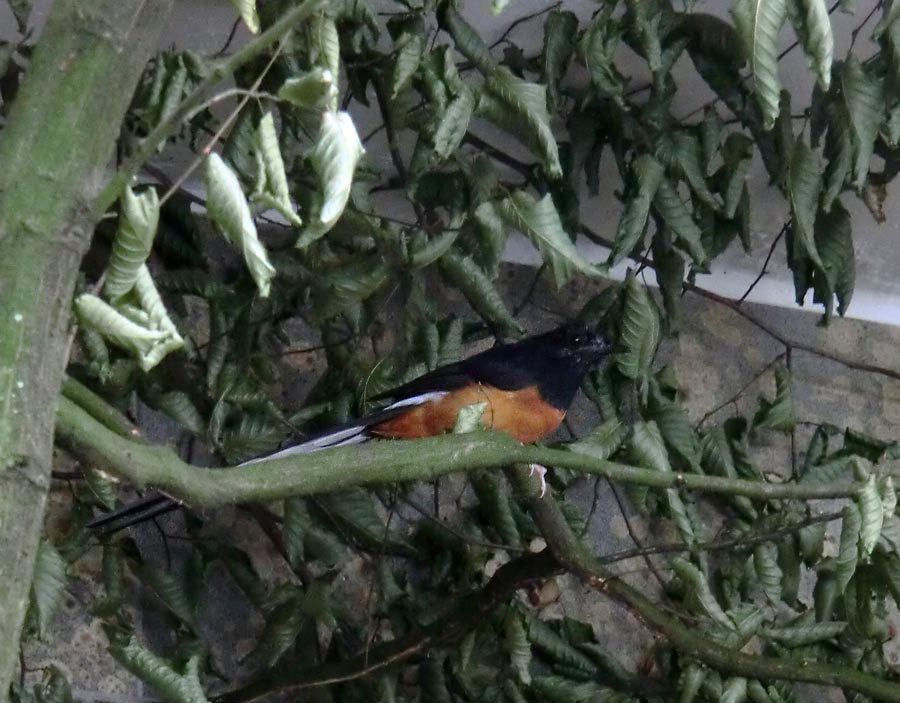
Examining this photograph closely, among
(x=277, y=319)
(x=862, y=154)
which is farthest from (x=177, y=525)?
(x=862, y=154)

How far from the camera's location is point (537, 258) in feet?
9.06

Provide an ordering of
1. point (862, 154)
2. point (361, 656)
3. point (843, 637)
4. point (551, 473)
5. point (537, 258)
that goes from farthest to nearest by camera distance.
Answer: point (537, 258)
point (551, 473)
point (843, 637)
point (361, 656)
point (862, 154)

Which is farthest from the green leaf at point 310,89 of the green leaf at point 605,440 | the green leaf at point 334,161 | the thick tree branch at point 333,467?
the green leaf at point 605,440

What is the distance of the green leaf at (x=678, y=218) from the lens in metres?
2.14

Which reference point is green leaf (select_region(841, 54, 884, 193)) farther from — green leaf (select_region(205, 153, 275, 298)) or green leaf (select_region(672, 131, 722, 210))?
green leaf (select_region(205, 153, 275, 298))

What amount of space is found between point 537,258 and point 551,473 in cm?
59

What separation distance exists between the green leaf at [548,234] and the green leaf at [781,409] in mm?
1094

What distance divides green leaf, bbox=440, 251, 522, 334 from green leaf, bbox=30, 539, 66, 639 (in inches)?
27.9

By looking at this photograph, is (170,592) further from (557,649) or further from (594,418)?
(594,418)

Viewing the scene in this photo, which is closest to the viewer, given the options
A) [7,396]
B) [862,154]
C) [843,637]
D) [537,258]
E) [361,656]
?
[7,396]

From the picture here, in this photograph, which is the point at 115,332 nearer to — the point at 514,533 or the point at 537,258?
the point at 514,533

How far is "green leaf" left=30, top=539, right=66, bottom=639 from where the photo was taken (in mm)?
1597

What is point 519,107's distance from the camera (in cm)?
175

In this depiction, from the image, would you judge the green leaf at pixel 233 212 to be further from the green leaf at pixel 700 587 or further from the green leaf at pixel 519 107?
the green leaf at pixel 700 587
